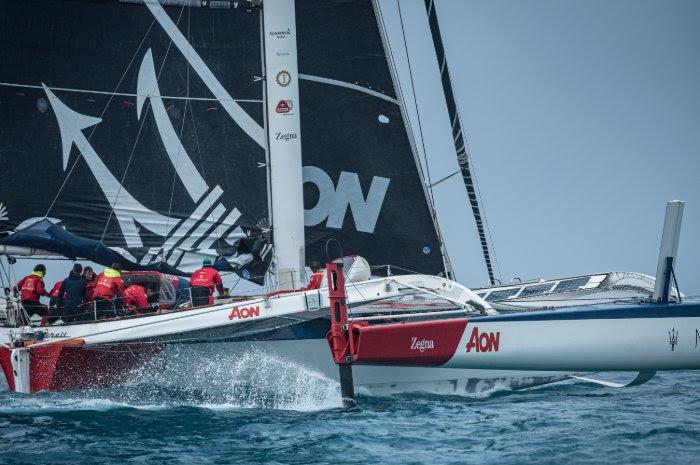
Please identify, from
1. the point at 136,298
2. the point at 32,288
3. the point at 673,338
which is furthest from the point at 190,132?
the point at 673,338

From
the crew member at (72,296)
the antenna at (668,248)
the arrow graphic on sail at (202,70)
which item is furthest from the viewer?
the arrow graphic on sail at (202,70)

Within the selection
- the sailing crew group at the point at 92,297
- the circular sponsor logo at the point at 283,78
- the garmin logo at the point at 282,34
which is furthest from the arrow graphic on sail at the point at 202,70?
the sailing crew group at the point at 92,297

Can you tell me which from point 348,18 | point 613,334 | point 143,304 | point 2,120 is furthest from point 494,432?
point 2,120

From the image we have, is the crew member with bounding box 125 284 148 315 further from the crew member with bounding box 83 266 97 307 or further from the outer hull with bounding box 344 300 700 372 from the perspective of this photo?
the outer hull with bounding box 344 300 700 372

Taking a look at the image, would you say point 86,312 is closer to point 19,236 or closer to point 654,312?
point 19,236

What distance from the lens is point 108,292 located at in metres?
10.2

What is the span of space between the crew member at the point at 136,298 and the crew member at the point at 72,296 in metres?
0.53

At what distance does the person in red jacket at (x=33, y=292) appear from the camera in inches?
434

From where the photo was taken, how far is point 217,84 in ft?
39.4

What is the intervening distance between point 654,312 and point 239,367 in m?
4.24

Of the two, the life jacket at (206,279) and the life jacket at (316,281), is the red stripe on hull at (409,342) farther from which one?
the life jacket at (206,279)

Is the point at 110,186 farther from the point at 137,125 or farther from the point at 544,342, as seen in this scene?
the point at 544,342

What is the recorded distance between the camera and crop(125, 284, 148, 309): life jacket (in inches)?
409

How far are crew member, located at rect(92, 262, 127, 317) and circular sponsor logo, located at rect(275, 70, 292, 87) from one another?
3.19m
